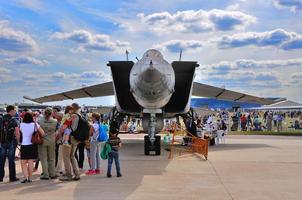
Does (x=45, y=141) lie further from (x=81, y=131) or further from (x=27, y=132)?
(x=81, y=131)

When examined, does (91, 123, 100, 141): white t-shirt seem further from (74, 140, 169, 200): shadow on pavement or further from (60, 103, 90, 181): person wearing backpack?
(60, 103, 90, 181): person wearing backpack

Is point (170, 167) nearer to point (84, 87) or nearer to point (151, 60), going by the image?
point (151, 60)

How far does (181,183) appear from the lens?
794 centimetres

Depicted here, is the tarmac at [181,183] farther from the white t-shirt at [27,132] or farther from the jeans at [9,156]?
the white t-shirt at [27,132]

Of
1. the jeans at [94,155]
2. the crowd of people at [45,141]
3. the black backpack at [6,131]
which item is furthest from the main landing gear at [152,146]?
the black backpack at [6,131]

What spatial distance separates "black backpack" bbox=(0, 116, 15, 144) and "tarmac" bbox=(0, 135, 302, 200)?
91cm

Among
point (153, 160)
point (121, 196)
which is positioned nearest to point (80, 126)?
point (121, 196)

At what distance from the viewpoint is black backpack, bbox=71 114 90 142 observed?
8336 millimetres

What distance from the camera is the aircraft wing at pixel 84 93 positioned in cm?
1819

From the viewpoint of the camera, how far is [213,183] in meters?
7.97

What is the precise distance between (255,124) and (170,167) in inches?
828

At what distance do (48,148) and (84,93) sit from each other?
11.3 meters

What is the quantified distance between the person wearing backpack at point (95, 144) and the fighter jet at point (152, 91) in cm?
201

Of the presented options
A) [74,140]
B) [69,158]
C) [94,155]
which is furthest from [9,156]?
[94,155]
